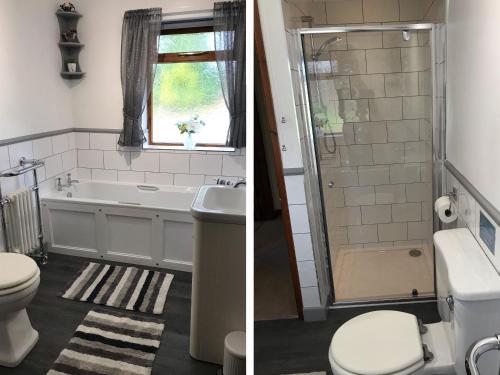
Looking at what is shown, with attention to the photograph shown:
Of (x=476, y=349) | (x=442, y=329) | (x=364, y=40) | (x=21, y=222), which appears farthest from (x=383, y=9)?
(x=21, y=222)

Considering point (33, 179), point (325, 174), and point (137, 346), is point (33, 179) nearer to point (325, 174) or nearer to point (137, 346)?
point (137, 346)

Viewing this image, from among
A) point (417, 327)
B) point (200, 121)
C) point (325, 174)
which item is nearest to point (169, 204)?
point (200, 121)

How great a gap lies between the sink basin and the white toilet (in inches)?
22.1

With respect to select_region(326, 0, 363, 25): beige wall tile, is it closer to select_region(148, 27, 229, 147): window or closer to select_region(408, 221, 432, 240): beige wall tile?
select_region(148, 27, 229, 147): window

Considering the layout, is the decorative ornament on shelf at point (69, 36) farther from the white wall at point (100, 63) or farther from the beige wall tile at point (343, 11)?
the beige wall tile at point (343, 11)

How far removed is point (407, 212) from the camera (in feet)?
5.00

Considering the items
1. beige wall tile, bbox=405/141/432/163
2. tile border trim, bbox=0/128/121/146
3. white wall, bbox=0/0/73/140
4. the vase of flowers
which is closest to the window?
the vase of flowers

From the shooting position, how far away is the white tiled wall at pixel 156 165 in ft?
6.36

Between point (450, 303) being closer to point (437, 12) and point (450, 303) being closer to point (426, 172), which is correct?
point (426, 172)

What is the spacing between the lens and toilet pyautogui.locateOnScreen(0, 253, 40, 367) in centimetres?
165

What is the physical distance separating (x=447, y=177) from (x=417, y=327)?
1.57ft

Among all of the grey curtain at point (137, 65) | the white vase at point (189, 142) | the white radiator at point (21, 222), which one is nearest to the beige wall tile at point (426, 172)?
the white vase at point (189, 142)

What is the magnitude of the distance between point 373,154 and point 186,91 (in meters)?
0.91

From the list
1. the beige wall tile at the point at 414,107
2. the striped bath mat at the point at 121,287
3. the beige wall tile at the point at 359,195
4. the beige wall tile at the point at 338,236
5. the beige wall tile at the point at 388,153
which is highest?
the beige wall tile at the point at 414,107
